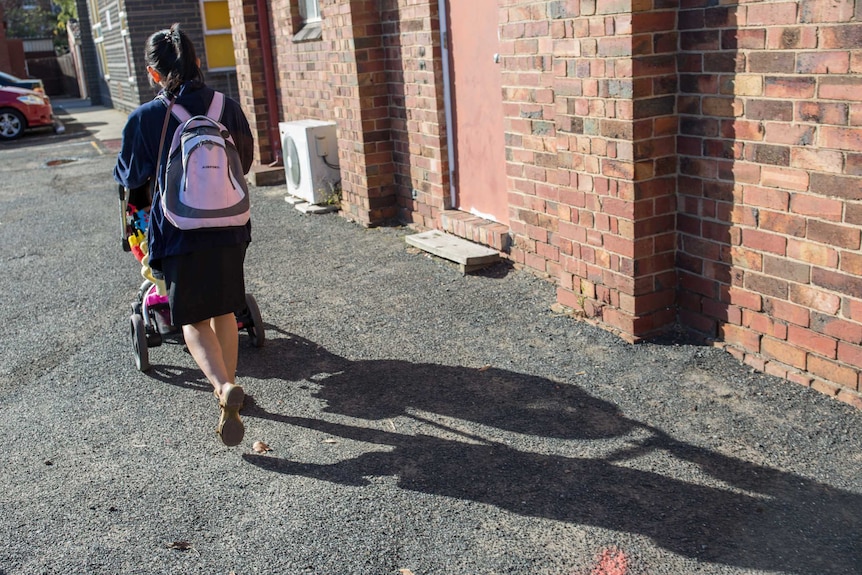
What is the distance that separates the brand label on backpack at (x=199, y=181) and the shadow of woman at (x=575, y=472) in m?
1.13

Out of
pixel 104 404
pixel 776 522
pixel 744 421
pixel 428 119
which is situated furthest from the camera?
pixel 428 119

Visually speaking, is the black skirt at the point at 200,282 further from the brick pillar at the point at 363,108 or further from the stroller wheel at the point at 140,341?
the brick pillar at the point at 363,108

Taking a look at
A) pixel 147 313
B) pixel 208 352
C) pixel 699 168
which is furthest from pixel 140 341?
pixel 699 168

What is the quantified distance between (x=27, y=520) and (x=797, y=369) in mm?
3585

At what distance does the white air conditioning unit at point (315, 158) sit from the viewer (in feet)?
30.3

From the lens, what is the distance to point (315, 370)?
16.9 ft

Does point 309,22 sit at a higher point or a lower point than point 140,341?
higher

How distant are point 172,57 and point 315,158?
5.03m

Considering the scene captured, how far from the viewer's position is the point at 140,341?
5.23 m

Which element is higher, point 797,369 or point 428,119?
point 428,119

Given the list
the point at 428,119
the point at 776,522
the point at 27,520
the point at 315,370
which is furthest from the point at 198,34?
the point at 776,522

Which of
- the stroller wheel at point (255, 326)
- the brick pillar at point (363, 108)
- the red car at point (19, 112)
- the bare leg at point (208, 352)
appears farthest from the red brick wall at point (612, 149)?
the red car at point (19, 112)

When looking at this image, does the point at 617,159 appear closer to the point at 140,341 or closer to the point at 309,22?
the point at 140,341

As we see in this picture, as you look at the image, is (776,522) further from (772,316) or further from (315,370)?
(315,370)
